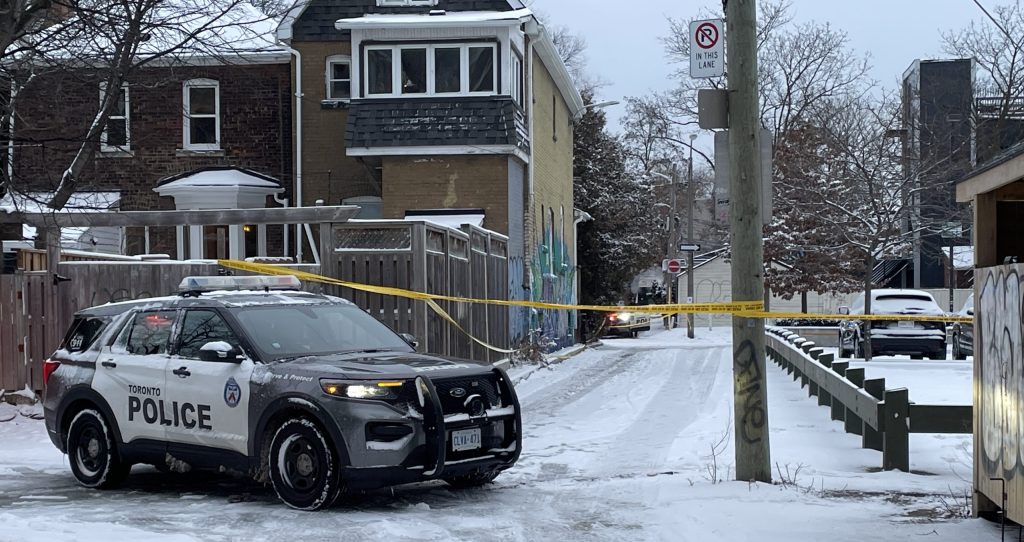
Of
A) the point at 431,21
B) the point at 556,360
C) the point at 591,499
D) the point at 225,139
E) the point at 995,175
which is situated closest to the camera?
the point at 995,175

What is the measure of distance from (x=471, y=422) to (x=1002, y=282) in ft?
12.3

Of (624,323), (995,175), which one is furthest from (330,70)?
(995,175)

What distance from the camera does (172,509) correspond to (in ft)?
28.0

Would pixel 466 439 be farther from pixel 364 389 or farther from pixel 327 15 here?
pixel 327 15

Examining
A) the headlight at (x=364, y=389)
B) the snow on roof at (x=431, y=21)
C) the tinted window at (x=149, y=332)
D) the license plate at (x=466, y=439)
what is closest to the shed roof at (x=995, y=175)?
the license plate at (x=466, y=439)

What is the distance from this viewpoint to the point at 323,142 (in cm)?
2769

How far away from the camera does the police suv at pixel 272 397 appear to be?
8.20 metres

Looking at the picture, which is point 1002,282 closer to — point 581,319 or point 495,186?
point 495,186

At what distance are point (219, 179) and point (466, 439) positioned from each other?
19.7 m

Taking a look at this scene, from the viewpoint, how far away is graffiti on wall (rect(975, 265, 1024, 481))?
673 cm

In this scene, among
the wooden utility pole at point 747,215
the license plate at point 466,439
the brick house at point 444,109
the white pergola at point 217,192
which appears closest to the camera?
the license plate at point 466,439

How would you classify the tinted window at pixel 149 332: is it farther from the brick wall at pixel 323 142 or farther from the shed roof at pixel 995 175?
the brick wall at pixel 323 142

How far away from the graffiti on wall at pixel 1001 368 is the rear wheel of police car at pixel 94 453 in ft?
21.7

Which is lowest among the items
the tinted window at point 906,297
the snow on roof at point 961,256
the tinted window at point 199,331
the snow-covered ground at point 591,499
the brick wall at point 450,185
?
the snow-covered ground at point 591,499
